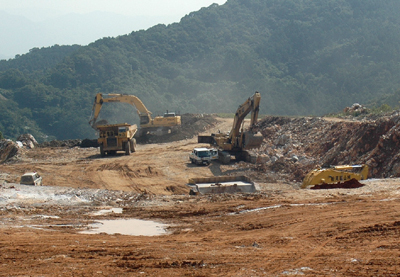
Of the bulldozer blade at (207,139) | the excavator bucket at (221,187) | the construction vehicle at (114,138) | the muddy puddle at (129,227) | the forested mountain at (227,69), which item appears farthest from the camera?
the forested mountain at (227,69)

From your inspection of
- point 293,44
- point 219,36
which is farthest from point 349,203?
point 219,36

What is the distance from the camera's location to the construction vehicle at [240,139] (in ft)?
96.0

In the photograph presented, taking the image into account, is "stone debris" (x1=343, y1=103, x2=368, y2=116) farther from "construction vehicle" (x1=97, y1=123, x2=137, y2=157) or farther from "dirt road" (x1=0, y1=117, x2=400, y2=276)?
"dirt road" (x1=0, y1=117, x2=400, y2=276)

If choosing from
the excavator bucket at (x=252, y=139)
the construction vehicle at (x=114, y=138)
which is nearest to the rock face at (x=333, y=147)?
the excavator bucket at (x=252, y=139)

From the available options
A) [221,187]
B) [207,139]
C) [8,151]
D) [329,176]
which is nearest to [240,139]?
[207,139]

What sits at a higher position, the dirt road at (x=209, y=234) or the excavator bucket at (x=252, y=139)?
the excavator bucket at (x=252, y=139)

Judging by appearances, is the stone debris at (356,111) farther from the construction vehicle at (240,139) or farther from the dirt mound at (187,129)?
the dirt mound at (187,129)

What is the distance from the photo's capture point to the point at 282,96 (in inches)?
3698

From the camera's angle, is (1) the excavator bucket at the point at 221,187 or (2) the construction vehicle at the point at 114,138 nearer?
(1) the excavator bucket at the point at 221,187

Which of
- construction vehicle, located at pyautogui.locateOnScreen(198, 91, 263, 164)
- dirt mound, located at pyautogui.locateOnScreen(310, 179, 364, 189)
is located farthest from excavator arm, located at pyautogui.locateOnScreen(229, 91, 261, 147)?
dirt mound, located at pyautogui.locateOnScreen(310, 179, 364, 189)

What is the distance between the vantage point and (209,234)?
12.0 meters

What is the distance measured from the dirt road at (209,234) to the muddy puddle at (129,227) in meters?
0.24

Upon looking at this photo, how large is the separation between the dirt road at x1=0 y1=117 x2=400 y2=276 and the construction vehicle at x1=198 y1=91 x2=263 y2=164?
36.5 ft

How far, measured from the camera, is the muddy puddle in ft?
41.2
